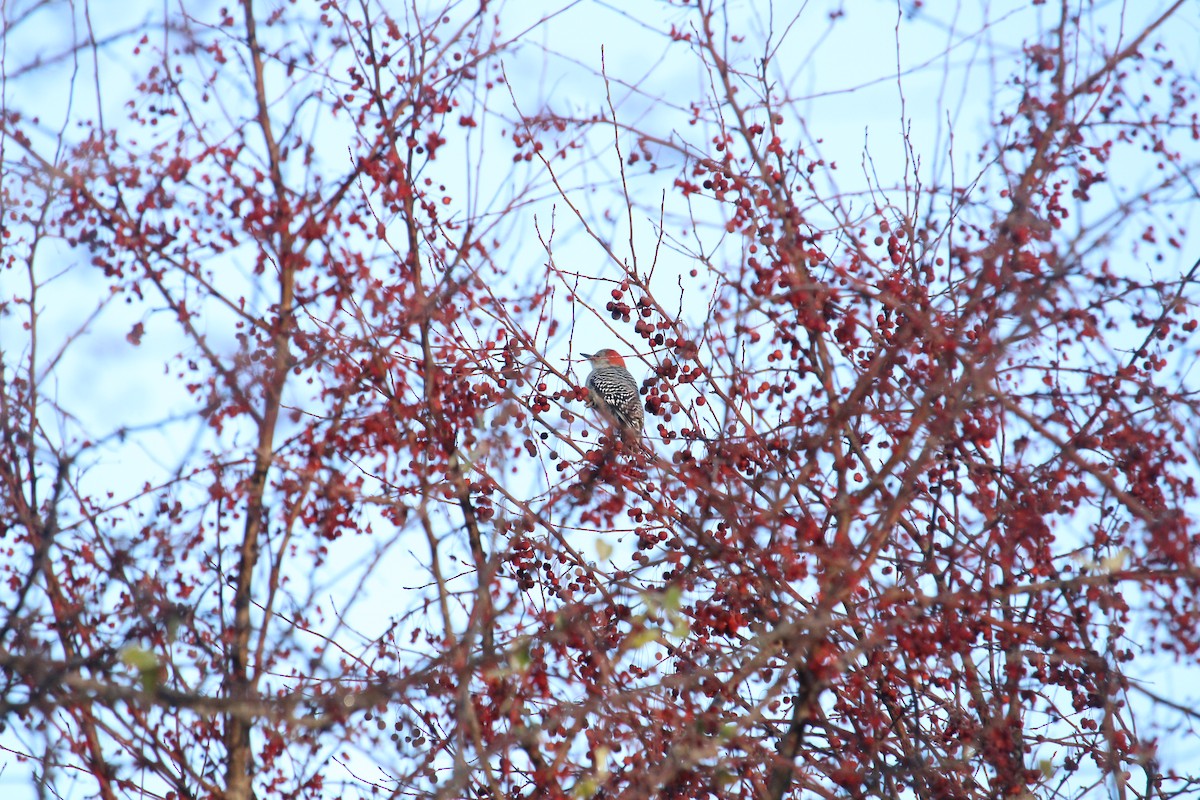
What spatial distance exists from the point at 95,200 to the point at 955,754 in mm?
4283

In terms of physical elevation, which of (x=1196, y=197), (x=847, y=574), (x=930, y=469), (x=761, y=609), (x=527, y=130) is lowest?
(x=847, y=574)

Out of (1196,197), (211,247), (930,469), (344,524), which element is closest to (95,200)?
(211,247)

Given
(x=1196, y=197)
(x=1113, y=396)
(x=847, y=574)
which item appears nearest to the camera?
(x=847, y=574)

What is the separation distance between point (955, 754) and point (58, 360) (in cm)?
406

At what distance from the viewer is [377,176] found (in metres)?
5.30

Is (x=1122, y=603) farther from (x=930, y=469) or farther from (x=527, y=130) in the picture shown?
(x=527, y=130)

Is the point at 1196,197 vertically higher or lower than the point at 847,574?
higher

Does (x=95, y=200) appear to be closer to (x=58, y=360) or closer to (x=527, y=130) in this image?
(x=58, y=360)

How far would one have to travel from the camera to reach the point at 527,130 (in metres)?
5.79

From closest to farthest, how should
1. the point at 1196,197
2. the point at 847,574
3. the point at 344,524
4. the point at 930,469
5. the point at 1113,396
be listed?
1. the point at 847,574
2. the point at 1113,396
3. the point at 1196,197
4. the point at 344,524
5. the point at 930,469

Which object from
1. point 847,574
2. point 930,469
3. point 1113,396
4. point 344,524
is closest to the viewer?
point 847,574

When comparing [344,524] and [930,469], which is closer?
[344,524]

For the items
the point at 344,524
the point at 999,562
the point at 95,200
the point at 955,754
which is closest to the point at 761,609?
the point at 999,562

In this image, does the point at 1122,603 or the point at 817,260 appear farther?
the point at 817,260
